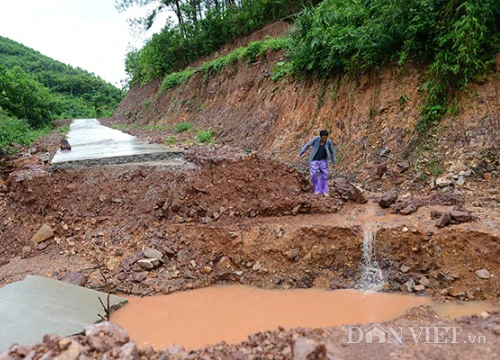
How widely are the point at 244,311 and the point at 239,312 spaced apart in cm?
8

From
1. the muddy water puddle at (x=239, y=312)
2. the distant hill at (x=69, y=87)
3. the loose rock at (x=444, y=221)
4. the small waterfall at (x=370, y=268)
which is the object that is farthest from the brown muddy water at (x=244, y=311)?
the distant hill at (x=69, y=87)

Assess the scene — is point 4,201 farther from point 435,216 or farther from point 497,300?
point 497,300

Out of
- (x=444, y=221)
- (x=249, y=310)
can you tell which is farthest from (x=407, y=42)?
(x=249, y=310)

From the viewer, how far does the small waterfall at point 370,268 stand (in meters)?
5.38

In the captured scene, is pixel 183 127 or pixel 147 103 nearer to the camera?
pixel 183 127

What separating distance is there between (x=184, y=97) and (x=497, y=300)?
1818 cm

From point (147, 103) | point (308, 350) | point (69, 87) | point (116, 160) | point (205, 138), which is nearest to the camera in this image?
point (308, 350)

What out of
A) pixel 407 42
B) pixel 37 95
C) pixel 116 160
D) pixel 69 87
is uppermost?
pixel 69 87

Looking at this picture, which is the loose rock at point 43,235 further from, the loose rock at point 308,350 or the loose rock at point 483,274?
the loose rock at point 483,274

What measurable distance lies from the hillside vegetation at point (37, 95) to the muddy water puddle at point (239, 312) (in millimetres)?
9039

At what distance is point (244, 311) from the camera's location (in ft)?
16.0

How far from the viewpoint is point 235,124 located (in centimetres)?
1342

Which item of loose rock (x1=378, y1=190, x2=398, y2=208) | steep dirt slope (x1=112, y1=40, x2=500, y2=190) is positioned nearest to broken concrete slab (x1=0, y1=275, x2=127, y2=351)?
loose rock (x1=378, y1=190, x2=398, y2=208)

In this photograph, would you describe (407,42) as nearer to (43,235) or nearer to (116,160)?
(116,160)
